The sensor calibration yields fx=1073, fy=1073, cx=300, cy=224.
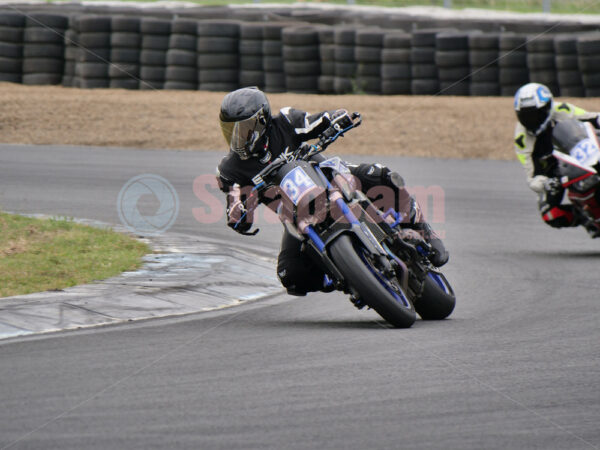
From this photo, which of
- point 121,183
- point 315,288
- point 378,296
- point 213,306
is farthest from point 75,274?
point 121,183

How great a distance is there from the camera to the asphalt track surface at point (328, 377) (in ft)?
13.6

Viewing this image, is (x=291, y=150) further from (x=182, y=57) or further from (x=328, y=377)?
(x=182, y=57)

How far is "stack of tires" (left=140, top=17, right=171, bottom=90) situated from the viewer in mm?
20172

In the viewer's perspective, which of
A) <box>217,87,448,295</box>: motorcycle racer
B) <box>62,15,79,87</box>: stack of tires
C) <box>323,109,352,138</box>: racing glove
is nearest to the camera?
<box>217,87,448,295</box>: motorcycle racer

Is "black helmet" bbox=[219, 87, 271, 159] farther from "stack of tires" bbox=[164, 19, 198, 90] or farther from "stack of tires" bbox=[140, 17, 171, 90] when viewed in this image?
"stack of tires" bbox=[140, 17, 171, 90]

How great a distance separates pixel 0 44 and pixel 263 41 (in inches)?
200

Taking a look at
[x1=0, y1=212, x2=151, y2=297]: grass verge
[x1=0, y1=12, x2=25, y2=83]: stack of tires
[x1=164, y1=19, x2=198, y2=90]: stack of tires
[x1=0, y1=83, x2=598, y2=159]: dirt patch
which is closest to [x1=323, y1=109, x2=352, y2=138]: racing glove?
[x1=0, y1=212, x2=151, y2=297]: grass verge

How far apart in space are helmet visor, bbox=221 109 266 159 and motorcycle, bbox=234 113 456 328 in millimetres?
208

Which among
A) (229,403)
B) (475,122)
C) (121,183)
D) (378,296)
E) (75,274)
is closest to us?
(229,403)

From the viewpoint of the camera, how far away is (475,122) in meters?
18.1

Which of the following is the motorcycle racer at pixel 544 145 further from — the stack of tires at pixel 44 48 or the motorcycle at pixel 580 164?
the stack of tires at pixel 44 48

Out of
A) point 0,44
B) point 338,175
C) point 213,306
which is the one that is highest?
point 0,44

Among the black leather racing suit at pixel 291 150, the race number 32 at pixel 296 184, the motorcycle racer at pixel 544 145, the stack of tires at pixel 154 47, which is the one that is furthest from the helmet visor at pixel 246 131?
the stack of tires at pixel 154 47

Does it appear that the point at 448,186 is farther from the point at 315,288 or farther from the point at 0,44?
the point at 0,44
